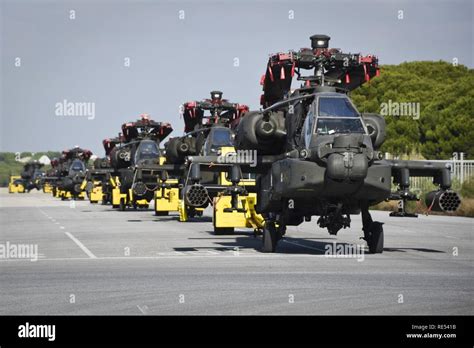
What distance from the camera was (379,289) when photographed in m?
13.6

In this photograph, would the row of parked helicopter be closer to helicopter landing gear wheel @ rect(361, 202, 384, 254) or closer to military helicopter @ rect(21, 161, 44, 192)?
helicopter landing gear wheel @ rect(361, 202, 384, 254)

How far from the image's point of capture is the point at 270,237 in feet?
66.6

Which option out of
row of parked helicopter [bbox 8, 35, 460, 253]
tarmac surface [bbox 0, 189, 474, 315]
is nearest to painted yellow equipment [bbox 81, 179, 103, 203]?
tarmac surface [bbox 0, 189, 474, 315]

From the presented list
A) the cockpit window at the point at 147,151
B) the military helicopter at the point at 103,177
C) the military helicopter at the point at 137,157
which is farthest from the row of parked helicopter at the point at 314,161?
the military helicopter at the point at 103,177

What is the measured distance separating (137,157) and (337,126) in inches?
1060

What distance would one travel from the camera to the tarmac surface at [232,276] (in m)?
12.0

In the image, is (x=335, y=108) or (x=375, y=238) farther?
(x=375, y=238)

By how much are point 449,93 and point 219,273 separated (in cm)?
6933

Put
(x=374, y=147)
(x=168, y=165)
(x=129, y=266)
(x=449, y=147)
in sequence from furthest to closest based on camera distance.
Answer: (x=449, y=147), (x=168, y=165), (x=374, y=147), (x=129, y=266)

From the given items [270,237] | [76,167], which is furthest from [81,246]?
[76,167]

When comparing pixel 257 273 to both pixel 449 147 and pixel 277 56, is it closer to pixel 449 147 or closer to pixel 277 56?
pixel 277 56

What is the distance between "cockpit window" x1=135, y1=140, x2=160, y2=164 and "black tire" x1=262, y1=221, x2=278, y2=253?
77.0 feet

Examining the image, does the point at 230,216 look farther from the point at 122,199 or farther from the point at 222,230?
the point at 122,199
